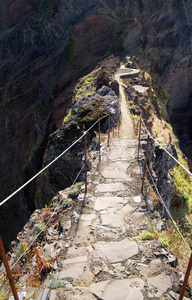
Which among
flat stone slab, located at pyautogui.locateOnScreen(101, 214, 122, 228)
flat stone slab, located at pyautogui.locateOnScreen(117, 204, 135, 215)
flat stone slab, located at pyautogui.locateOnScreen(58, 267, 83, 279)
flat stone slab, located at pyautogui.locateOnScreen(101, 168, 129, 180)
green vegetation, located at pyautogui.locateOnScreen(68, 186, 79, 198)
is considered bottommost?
flat stone slab, located at pyautogui.locateOnScreen(58, 267, 83, 279)

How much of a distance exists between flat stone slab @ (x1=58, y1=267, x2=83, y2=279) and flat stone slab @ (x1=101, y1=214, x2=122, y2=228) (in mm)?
912

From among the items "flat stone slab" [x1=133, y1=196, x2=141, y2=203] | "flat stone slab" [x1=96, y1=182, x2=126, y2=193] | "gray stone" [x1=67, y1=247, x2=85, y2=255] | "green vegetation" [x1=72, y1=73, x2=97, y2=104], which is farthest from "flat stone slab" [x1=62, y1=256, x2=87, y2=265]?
"green vegetation" [x1=72, y1=73, x2=97, y2=104]

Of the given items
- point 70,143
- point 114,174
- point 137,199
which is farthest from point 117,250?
point 70,143

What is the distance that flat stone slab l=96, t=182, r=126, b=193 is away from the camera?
4.36 metres

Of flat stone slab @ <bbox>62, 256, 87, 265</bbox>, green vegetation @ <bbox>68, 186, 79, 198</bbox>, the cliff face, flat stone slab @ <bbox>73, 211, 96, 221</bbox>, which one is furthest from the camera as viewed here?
the cliff face

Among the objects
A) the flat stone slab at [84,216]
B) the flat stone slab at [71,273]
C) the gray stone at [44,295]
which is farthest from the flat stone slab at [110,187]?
the gray stone at [44,295]

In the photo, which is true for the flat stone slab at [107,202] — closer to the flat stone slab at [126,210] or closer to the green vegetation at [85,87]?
the flat stone slab at [126,210]

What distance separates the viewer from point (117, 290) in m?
2.42

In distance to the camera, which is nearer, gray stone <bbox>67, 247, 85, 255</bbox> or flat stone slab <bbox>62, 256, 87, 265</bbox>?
flat stone slab <bbox>62, 256, 87, 265</bbox>

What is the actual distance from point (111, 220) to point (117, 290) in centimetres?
121

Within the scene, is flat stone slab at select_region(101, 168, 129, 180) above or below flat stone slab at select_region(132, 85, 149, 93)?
below

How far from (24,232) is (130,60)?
16.3 metres

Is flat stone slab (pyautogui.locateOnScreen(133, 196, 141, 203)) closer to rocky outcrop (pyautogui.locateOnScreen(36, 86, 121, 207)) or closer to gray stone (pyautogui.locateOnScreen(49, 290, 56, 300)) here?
gray stone (pyautogui.locateOnScreen(49, 290, 56, 300))

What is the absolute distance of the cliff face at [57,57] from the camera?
16609 millimetres
